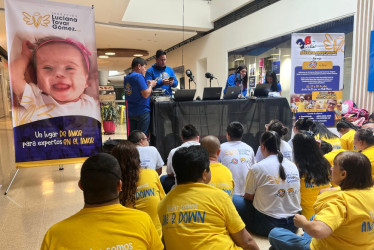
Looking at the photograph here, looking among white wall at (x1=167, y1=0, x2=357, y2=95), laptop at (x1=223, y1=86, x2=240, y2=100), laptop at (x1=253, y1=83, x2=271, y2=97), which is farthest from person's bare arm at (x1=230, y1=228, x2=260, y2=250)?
white wall at (x1=167, y1=0, x2=357, y2=95)

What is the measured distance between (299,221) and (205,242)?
0.45 metres

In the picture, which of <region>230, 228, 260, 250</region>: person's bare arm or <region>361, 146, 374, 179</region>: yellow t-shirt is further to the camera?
<region>361, 146, 374, 179</region>: yellow t-shirt

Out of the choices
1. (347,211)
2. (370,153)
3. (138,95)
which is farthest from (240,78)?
(347,211)

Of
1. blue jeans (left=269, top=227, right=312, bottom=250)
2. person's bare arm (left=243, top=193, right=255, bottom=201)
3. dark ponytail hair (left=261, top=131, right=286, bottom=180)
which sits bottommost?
blue jeans (left=269, top=227, right=312, bottom=250)

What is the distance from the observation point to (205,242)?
1219mm

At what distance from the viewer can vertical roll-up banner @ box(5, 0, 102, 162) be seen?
287 cm

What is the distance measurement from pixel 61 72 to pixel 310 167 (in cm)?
273

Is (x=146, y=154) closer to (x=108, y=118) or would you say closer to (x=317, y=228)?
(x=317, y=228)

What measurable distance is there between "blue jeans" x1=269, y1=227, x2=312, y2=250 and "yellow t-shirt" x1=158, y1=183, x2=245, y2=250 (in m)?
0.56

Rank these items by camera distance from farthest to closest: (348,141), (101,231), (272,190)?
(348,141) → (272,190) → (101,231)

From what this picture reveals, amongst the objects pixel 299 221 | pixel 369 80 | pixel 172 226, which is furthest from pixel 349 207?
pixel 369 80

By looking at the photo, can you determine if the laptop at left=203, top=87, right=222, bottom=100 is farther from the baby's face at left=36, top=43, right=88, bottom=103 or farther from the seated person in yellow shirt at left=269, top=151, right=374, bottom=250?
the seated person in yellow shirt at left=269, top=151, right=374, bottom=250

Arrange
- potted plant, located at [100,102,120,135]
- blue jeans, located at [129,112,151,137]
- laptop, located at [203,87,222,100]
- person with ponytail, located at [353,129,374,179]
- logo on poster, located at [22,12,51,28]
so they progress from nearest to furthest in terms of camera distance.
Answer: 1. person with ponytail, located at [353,129,374,179]
2. logo on poster, located at [22,12,51,28]
3. blue jeans, located at [129,112,151,137]
4. laptop, located at [203,87,222,100]
5. potted plant, located at [100,102,120,135]

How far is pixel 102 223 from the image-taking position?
0.97 m
